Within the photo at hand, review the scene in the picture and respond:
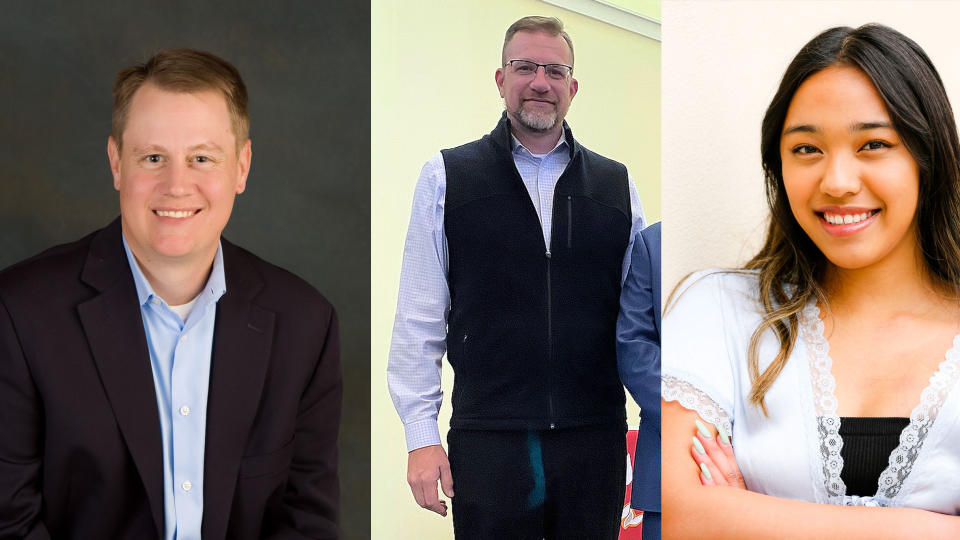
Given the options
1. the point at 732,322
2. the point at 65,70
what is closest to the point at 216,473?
the point at 65,70

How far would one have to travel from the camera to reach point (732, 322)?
5.19ft

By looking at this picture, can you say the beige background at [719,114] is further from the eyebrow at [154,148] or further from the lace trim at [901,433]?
the eyebrow at [154,148]

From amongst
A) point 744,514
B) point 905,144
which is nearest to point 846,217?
point 905,144

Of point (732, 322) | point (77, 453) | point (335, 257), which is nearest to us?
point (77, 453)

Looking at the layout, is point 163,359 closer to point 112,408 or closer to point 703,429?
point 112,408

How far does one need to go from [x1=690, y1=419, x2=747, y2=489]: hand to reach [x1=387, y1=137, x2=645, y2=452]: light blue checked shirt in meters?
0.49

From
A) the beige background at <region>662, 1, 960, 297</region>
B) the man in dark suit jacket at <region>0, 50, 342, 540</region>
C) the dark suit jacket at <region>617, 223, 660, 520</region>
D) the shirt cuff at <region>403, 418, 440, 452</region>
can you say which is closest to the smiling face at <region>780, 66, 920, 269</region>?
the beige background at <region>662, 1, 960, 297</region>

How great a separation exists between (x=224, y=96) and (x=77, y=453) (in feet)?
1.69

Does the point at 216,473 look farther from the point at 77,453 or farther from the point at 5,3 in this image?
the point at 5,3

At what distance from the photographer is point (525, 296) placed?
138 cm

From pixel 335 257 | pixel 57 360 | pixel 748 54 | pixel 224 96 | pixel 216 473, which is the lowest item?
pixel 216 473

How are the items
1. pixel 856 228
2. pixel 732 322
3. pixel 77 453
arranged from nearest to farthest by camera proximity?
pixel 77 453
pixel 856 228
pixel 732 322

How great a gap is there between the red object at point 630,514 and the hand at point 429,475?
0.35 metres

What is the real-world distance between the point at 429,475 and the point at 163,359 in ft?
1.49
